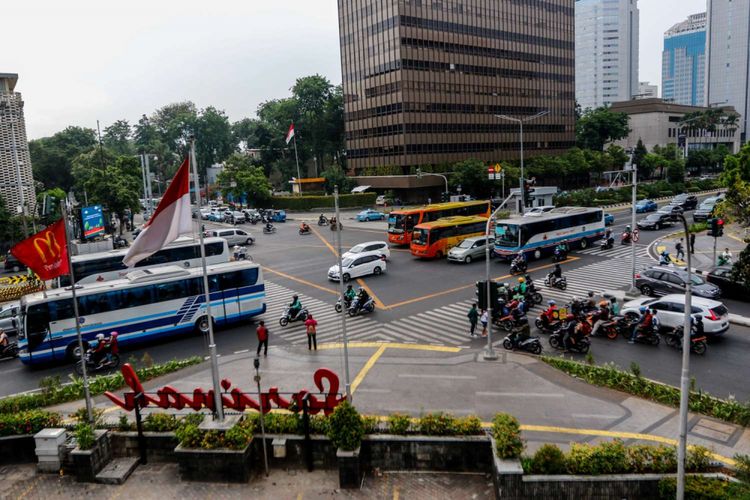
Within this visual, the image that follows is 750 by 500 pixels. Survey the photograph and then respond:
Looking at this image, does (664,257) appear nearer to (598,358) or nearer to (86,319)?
(598,358)

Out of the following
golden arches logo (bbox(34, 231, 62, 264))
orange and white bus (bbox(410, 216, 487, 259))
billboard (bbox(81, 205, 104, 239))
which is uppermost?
golden arches logo (bbox(34, 231, 62, 264))

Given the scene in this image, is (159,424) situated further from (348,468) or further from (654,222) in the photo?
(654,222)

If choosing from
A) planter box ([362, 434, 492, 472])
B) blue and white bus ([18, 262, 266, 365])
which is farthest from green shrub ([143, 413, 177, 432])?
blue and white bus ([18, 262, 266, 365])

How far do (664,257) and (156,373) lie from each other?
93.5 ft

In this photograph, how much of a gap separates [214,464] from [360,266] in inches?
866

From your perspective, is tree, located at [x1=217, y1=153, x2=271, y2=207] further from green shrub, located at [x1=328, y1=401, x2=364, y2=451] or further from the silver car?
green shrub, located at [x1=328, y1=401, x2=364, y2=451]

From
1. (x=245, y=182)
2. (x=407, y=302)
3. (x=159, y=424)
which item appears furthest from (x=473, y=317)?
(x=245, y=182)

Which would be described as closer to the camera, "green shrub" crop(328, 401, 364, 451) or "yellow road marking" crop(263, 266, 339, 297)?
"green shrub" crop(328, 401, 364, 451)

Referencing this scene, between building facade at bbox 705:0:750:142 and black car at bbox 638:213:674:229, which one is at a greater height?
building facade at bbox 705:0:750:142

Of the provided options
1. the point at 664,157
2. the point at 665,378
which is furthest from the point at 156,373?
the point at 664,157

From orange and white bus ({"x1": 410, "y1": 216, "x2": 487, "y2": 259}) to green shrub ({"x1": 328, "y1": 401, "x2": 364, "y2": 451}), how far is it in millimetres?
26933

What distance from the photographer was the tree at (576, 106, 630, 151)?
10750 cm

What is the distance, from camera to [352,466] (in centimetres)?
1112

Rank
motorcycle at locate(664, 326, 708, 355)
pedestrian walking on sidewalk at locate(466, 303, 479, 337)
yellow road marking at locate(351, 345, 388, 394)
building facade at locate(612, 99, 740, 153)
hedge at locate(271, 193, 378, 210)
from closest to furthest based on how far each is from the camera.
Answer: yellow road marking at locate(351, 345, 388, 394)
motorcycle at locate(664, 326, 708, 355)
pedestrian walking on sidewalk at locate(466, 303, 479, 337)
hedge at locate(271, 193, 378, 210)
building facade at locate(612, 99, 740, 153)
